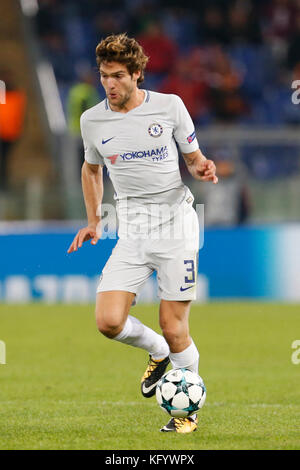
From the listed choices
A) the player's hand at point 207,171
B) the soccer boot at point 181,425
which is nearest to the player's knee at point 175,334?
the soccer boot at point 181,425

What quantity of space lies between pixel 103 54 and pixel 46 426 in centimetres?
225

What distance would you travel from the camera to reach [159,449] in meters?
5.20

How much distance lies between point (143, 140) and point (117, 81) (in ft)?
1.31

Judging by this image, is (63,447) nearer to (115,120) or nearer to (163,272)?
(163,272)

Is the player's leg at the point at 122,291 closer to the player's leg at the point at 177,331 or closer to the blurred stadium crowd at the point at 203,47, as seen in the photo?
the player's leg at the point at 177,331

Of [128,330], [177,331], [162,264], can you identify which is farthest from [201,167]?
[128,330]

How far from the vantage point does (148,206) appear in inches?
239

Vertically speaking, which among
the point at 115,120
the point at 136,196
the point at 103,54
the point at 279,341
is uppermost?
the point at 103,54

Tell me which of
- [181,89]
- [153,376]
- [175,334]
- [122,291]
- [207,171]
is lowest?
[153,376]

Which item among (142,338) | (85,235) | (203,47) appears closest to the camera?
(85,235)

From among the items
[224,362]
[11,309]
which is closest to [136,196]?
[224,362]

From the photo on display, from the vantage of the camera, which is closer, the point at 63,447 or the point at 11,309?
the point at 63,447

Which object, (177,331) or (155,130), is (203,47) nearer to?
(155,130)

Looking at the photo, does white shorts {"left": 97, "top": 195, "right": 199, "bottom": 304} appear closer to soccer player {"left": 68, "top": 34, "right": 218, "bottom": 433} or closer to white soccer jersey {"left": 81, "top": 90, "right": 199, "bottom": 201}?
soccer player {"left": 68, "top": 34, "right": 218, "bottom": 433}
